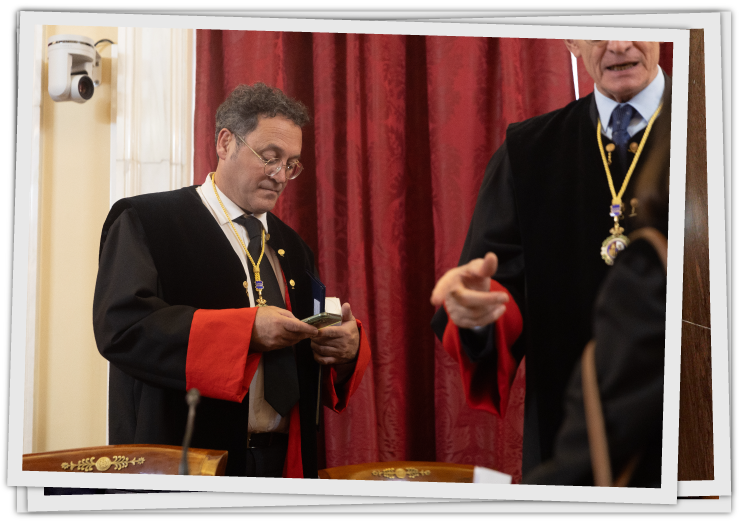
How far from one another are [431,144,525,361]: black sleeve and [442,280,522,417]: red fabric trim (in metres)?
0.02

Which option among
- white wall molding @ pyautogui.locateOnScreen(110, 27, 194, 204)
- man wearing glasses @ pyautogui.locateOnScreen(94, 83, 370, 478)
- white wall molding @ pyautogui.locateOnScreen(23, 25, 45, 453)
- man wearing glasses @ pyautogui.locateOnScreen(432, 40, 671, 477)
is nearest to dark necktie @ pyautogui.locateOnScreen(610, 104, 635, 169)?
man wearing glasses @ pyautogui.locateOnScreen(432, 40, 671, 477)

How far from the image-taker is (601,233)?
1644mm

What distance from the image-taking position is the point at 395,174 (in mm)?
1929

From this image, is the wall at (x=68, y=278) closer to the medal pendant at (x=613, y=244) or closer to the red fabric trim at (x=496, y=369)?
the red fabric trim at (x=496, y=369)

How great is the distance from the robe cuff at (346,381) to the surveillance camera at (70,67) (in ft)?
3.63

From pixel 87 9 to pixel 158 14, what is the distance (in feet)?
0.71

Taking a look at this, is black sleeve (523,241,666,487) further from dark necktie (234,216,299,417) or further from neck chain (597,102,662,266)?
dark necktie (234,216,299,417)

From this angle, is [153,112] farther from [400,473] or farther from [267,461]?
[400,473]

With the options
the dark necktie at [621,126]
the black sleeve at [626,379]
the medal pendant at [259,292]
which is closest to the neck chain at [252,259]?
the medal pendant at [259,292]

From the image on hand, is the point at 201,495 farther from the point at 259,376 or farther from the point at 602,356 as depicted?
the point at 602,356

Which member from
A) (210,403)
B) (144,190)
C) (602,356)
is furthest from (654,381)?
(144,190)

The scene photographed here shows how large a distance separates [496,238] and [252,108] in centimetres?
81

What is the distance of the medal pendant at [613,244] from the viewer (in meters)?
1.62

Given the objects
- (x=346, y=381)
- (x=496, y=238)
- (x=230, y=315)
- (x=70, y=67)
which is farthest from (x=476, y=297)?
(x=70, y=67)
